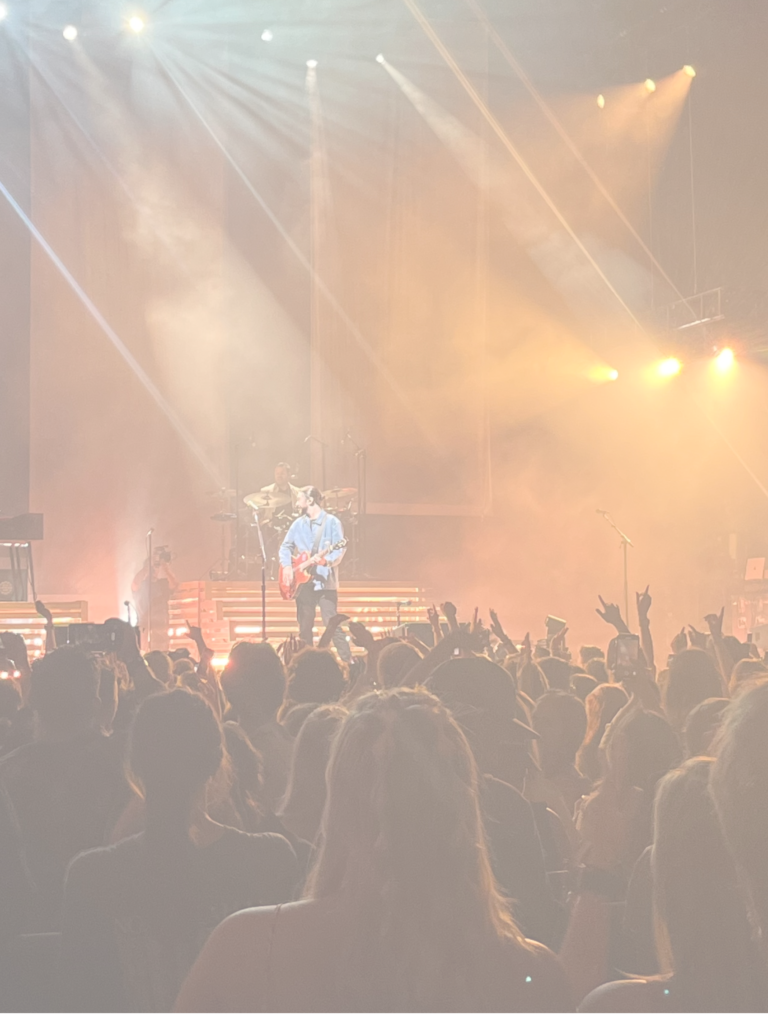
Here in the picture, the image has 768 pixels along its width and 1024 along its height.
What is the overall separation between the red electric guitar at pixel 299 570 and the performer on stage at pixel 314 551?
0.04 metres

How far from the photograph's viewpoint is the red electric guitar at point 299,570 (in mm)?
10875

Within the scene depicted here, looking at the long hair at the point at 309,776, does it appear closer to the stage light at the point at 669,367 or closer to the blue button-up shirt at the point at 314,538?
the blue button-up shirt at the point at 314,538

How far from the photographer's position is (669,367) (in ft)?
51.7

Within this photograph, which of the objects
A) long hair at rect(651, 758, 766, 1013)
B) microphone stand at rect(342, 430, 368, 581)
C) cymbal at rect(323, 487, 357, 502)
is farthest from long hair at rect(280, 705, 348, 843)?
microphone stand at rect(342, 430, 368, 581)

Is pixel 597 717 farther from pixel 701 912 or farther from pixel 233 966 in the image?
pixel 233 966

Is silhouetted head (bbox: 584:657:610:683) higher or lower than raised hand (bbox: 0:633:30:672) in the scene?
lower

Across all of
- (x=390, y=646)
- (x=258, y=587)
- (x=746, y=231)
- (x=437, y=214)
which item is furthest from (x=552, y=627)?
(x=437, y=214)

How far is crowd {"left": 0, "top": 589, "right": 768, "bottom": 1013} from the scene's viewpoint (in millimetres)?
1372

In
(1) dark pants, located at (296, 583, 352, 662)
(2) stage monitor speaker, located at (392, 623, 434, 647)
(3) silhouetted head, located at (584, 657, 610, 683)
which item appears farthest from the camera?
(1) dark pants, located at (296, 583, 352, 662)

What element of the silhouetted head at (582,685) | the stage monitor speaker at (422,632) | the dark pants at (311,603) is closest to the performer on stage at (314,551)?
the dark pants at (311,603)

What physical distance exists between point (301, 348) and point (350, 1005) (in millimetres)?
15371

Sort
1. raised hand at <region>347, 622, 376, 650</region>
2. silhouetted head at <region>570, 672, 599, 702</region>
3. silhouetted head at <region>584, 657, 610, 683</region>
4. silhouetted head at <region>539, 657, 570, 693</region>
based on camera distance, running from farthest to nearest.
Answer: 1. silhouetted head at <region>584, 657, 610, 683</region>
2. silhouetted head at <region>539, 657, 570, 693</region>
3. silhouetted head at <region>570, 672, 599, 702</region>
4. raised hand at <region>347, 622, 376, 650</region>

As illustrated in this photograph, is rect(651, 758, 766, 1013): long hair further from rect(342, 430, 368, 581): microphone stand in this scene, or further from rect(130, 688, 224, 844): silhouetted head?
rect(342, 430, 368, 581): microphone stand

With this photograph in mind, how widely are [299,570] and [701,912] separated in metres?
9.66
